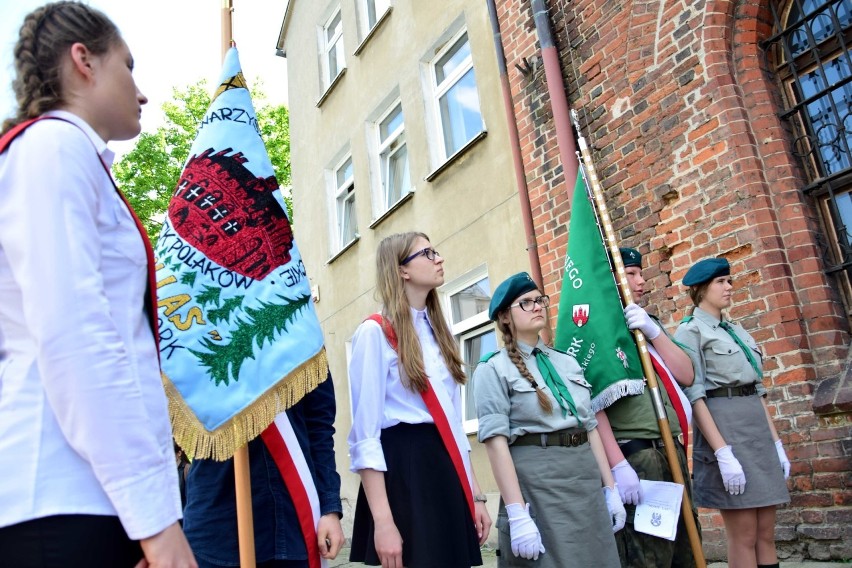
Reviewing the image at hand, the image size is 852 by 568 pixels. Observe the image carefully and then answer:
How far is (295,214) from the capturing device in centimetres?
1349

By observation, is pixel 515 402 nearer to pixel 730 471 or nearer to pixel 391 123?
pixel 730 471

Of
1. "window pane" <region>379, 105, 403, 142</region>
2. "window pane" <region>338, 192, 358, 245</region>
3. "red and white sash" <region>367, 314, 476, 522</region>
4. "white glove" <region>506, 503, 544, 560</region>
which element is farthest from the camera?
"window pane" <region>338, 192, 358, 245</region>

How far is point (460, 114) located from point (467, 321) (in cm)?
252

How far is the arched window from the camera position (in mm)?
4684

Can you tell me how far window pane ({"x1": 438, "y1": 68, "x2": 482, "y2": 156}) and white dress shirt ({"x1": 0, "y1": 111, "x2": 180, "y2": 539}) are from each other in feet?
23.5

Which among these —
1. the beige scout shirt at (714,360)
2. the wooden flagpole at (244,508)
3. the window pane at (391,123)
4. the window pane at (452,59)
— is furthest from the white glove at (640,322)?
the window pane at (391,123)

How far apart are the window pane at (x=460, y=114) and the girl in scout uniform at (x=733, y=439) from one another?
4.63 m

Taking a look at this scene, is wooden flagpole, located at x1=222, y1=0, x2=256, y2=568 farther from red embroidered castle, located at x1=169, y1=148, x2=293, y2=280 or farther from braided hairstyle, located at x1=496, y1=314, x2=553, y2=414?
braided hairstyle, located at x1=496, y1=314, x2=553, y2=414

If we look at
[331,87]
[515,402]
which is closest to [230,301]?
[515,402]

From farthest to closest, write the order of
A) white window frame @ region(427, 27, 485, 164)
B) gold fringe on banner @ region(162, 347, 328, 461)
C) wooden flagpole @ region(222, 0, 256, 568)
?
white window frame @ region(427, 27, 485, 164) → gold fringe on banner @ region(162, 347, 328, 461) → wooden flagpole @ region(222, 0, 256, 568)

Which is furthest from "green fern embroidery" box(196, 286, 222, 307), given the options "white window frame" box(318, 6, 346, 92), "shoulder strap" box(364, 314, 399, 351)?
"white window frame" box(318, 6, 346, 92)

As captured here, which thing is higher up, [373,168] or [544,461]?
[373,168]

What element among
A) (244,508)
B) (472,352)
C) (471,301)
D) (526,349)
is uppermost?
(471,301)

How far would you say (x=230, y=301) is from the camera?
2.43 meters
